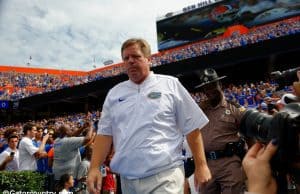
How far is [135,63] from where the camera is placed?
115 inches

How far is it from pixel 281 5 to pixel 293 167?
3876 cm

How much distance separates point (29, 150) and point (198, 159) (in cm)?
423

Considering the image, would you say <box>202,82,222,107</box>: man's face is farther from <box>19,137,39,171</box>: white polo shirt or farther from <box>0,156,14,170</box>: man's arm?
<box>0,156,14,170</box>: man's arm

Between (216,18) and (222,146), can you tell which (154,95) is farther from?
(216,18)

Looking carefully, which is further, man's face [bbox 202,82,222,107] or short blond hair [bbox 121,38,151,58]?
man's face [bbox 202,82,222,107]

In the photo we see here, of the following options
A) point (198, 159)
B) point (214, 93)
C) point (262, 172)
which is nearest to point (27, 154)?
point (214, 93)

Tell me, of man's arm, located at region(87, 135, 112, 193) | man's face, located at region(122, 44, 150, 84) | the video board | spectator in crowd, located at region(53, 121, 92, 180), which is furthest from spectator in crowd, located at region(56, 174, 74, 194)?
the video board

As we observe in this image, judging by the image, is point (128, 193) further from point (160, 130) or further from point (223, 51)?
point (223, 51)

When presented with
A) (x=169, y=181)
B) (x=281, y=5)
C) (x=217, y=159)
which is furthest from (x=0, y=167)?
(x=281, y=5)

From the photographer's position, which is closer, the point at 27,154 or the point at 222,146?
the point at 222,146

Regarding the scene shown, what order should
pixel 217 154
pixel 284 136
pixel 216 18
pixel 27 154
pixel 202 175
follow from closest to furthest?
1. pixel 284 136
2. pixel 202 175
3. pixel 217 154
4. pixel 27 154
5. pixel 216 18

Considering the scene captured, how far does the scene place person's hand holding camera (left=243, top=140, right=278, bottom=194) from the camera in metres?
1.16

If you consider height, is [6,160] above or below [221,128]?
below

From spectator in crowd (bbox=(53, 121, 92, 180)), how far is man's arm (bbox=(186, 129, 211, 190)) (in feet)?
10.7
